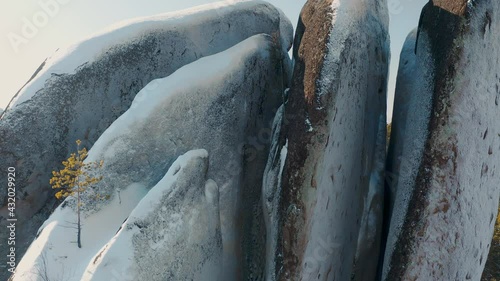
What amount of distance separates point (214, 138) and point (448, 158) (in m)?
5.01

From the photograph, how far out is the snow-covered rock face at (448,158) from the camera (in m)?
6.42

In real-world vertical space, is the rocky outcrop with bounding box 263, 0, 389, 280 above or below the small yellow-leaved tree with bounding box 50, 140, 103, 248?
below

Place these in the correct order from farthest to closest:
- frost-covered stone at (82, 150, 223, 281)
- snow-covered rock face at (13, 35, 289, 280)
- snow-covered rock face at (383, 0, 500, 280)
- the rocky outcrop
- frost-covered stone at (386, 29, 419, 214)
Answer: snow-covered rock face at (13, 35, 289, 280) < frost-covered stone at (386, 29, 419, 214) < the rocky outcrop < frost-covered stone at (82, 150, 223, 281) < snow-covered rock face at (383, 0, 500, 280)

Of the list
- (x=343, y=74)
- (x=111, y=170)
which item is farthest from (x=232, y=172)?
(x=343, y=74)

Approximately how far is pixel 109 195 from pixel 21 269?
6.31 ft

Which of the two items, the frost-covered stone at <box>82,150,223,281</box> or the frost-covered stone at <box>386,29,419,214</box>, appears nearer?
the frost-covered stone at <box>82,150,223,281</box>

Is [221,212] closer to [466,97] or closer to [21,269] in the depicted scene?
[21,269]

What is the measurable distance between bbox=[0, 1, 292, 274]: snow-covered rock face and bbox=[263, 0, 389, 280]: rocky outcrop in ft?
9.56

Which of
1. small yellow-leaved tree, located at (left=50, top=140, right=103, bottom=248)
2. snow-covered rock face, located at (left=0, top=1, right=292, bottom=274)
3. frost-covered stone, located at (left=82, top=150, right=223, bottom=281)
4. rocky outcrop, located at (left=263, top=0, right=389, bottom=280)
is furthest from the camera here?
snow-covered rock face, located at (left=0, top=1, right=292, bottom=274)

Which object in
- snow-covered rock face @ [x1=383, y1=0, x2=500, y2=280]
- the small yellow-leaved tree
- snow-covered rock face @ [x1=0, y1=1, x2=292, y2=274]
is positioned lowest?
snow-covered rock face @ [x1=383, y1=0, x2=500, y2=280]

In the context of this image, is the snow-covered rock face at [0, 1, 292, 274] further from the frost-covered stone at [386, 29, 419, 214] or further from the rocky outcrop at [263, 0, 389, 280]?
the frost-covered stone at [386, 29, 419, 214]

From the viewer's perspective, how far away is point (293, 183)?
704cm

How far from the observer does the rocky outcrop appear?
702cm

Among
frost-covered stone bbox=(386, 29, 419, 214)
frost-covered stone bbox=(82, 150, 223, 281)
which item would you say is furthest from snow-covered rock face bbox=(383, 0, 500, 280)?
frost-covered stone bbox=(82, 150, 223, 281)
